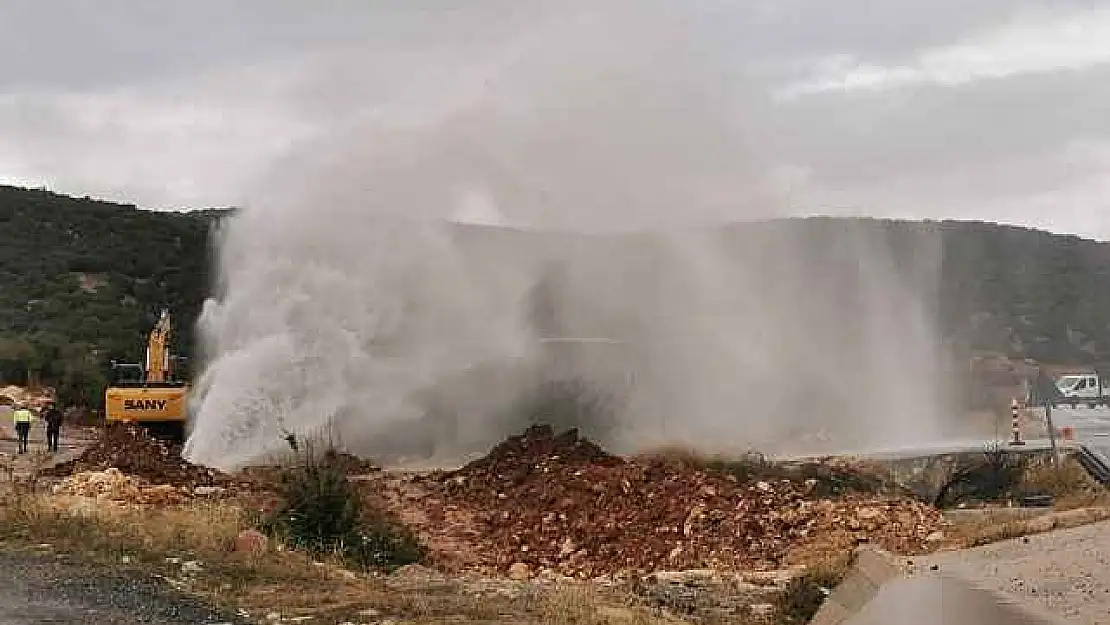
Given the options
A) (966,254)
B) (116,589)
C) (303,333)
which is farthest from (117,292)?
(116,589)

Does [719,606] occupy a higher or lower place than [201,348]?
lower

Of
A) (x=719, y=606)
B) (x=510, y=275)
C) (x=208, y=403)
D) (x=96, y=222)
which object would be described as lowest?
(x=719, y=606)

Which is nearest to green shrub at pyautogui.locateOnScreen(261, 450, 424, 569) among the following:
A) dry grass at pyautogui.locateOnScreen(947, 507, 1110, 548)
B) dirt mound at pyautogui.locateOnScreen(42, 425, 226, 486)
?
dirt mound at pyautogui.locateOnScreen(42, 425, 226, 486)

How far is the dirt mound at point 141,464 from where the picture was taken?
60.4ft

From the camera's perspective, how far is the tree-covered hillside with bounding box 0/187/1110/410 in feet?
147

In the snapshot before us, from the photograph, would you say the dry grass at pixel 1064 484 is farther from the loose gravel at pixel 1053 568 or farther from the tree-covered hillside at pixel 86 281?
the tree-covered hillside at pixel 86 281

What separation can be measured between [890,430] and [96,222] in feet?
163

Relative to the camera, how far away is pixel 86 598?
10.5 meters

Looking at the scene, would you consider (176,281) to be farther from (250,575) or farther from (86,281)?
(250,575)

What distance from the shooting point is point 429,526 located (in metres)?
17.7

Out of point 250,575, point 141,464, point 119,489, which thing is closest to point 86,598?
point 250,575

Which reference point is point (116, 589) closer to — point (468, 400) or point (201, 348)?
point (468, 400)

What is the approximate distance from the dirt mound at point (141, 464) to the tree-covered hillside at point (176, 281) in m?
19.9

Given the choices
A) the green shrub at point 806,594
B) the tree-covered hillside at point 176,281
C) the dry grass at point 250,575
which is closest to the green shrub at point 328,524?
the dry grass at point 250,575
